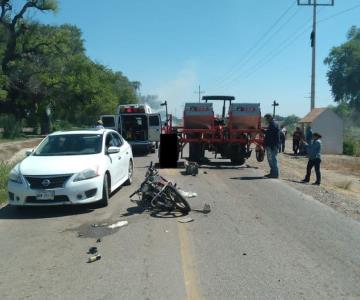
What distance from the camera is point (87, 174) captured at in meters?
9.73

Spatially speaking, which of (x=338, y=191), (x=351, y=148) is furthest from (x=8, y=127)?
(x=338, y=191)

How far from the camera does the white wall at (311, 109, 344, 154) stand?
32906 millimetres

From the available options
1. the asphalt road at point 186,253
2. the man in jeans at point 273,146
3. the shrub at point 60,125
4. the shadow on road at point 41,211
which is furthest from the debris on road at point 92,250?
the shrub at point 60,125

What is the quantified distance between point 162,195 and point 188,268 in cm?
354

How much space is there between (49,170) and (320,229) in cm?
482

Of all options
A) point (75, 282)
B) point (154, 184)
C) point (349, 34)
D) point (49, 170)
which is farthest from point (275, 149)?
point (349, 34)

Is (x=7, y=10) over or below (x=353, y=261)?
over

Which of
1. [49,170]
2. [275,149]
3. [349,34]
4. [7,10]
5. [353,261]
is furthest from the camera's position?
[349,34]

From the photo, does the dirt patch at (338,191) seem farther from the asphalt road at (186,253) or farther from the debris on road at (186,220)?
the debris on road at (186,220)

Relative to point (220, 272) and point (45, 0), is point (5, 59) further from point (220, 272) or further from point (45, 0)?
point (220, 272)

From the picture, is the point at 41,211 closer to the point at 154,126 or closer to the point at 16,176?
the point at 16,176

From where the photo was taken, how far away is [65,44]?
157 feet

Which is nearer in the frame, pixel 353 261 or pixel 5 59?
pixel 353 261

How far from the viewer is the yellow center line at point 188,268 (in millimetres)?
5379
